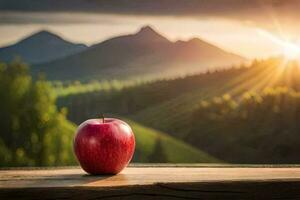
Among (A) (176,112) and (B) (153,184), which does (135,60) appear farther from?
(B) (153,184)

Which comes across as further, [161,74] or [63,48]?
[161,74]

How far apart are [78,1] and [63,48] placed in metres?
2.58

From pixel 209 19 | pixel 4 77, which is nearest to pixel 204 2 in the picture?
pixel 209 19

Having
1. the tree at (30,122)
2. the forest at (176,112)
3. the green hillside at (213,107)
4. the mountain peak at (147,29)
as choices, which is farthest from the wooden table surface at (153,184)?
the mountain peak at (147,29)

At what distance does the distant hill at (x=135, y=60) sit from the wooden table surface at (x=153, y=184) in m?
27.3

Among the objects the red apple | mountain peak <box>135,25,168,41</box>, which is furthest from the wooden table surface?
mountain peak <box>135,25,168,41</box>

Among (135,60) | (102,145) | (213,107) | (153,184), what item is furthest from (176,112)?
(153,184)

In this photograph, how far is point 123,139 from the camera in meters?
2.89

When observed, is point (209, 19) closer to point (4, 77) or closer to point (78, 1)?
point (78, 1)

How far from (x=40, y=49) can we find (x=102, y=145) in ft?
93.4

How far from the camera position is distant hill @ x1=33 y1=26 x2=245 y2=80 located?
1212 inches

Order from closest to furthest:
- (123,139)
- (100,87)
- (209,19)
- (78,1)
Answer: (123,139) < (209,19) < (78,1) < (100,87)

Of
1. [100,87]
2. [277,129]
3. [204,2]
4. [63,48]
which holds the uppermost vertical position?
[204,2]

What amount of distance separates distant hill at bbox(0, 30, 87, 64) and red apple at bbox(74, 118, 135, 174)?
1031 inches
